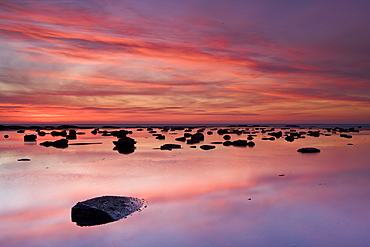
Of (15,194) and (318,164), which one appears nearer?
(15,194)

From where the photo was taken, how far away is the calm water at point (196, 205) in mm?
8344

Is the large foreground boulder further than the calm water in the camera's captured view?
Yes

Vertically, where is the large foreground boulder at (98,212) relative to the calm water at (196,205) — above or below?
above

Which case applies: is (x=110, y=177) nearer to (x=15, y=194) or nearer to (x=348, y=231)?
(x=15, y=194)

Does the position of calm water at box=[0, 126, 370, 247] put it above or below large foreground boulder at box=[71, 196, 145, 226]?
below

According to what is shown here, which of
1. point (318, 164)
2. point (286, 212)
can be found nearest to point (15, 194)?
point (286, 212)

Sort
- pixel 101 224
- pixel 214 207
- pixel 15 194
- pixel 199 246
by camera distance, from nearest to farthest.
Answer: pixel 199 246, pixel 101 224, pixel 214 207, pixel 15 194

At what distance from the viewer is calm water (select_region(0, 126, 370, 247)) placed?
8344 mm

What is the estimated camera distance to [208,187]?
1459 cm

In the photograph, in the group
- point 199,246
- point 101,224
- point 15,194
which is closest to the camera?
point 199,246

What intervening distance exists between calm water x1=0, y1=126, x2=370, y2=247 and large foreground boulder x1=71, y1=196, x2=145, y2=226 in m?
0.35

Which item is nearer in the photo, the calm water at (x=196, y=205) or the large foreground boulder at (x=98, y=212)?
the calm water at (x=196, y=205)

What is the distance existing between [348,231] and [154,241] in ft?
18.9

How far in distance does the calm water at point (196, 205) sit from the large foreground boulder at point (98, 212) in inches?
13.9
